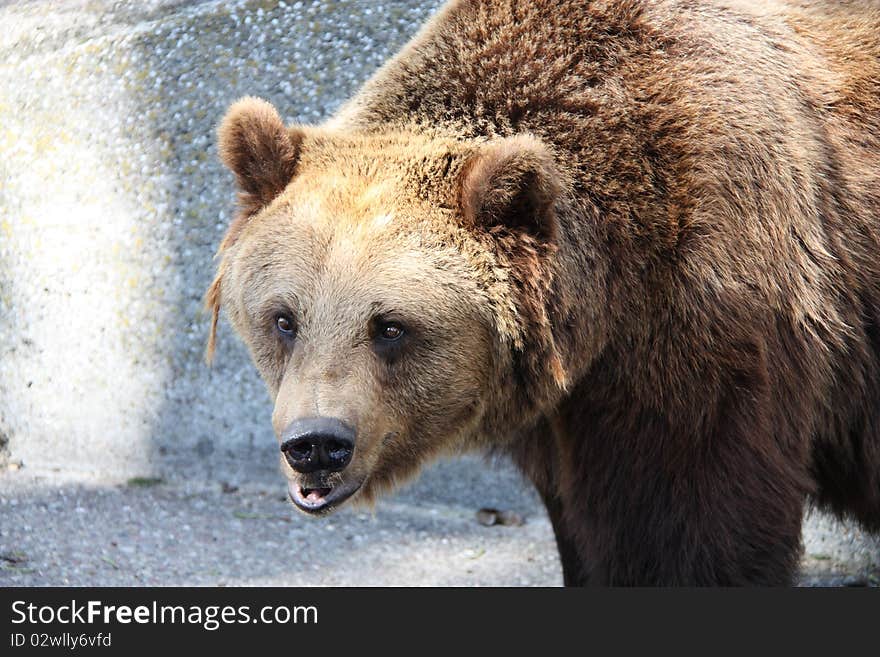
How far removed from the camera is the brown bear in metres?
3.07

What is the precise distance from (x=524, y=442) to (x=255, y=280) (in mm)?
1145

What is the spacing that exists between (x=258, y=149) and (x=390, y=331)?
0.76 metres

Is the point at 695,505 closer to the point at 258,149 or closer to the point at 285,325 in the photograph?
the point at 285,325

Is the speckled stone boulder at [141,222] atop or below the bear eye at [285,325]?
below

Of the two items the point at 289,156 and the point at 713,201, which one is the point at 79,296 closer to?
the point at 289,156

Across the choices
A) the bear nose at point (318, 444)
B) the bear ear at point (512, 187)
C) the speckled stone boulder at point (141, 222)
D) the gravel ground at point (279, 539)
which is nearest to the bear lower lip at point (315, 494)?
the bear nose at point (318, 444)

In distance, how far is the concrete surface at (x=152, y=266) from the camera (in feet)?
19.1

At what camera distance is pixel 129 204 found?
5.99 metres

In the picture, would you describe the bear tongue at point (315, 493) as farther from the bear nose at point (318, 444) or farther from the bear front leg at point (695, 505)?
the bear front leg at point (695, 505)

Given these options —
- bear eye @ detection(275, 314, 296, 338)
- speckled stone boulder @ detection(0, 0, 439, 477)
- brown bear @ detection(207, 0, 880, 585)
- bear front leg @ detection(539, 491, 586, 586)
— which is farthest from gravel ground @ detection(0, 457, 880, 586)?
bear eye @ detection(275, 314, 296, 338)

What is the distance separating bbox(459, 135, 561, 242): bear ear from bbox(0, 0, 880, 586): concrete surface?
274 cm

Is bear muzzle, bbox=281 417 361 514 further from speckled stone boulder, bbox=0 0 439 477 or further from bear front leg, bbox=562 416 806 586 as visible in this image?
speckled stone boulder, bbox=0 0 439 477

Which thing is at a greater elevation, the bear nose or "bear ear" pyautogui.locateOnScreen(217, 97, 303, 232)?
"bear ear" pyautogui.locateOnScreen(217, 97, 303, 232)

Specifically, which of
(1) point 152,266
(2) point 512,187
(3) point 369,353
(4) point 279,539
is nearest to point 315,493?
(3) point 369,353
